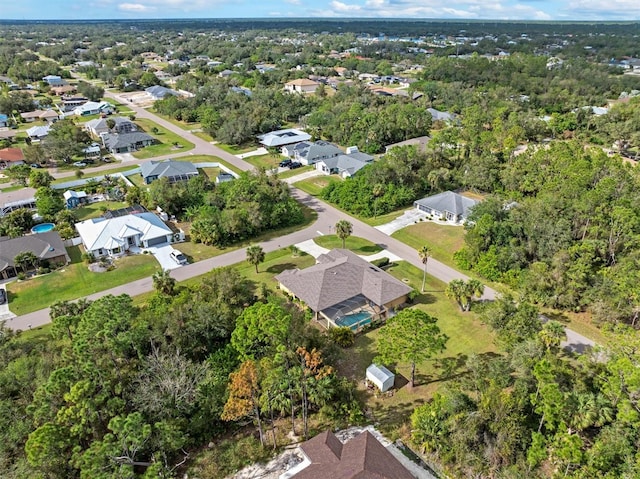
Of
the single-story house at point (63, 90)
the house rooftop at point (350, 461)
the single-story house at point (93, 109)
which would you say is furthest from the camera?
the single-story house at point (63, 90)

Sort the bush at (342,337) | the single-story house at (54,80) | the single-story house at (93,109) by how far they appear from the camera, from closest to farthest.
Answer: the bush at (342,337) → the single-story house at (93,109) → the single-story house at (54,80)

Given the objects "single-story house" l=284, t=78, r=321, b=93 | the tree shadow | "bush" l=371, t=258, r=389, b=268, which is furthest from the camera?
"single-story house" l=284, t=78, r=321, b=93

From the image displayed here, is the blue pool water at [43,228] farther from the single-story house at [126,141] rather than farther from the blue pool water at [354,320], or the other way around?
the blue pool water at [354,320]

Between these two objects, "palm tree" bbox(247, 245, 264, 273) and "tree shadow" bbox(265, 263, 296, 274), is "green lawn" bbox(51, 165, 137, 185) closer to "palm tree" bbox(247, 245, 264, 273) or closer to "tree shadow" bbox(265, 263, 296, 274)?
"tree shadow" bbox(265, 263, 296, 274)

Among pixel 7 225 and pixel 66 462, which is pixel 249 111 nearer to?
pixel 7 225

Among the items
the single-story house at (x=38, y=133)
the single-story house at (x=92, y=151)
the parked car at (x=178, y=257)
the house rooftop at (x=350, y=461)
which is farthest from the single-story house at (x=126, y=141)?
the house rooftop at (x=350, y=461)

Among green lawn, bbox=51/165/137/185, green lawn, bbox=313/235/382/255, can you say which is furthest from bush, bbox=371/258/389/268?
green lawn, bbox=51/165/137/185
